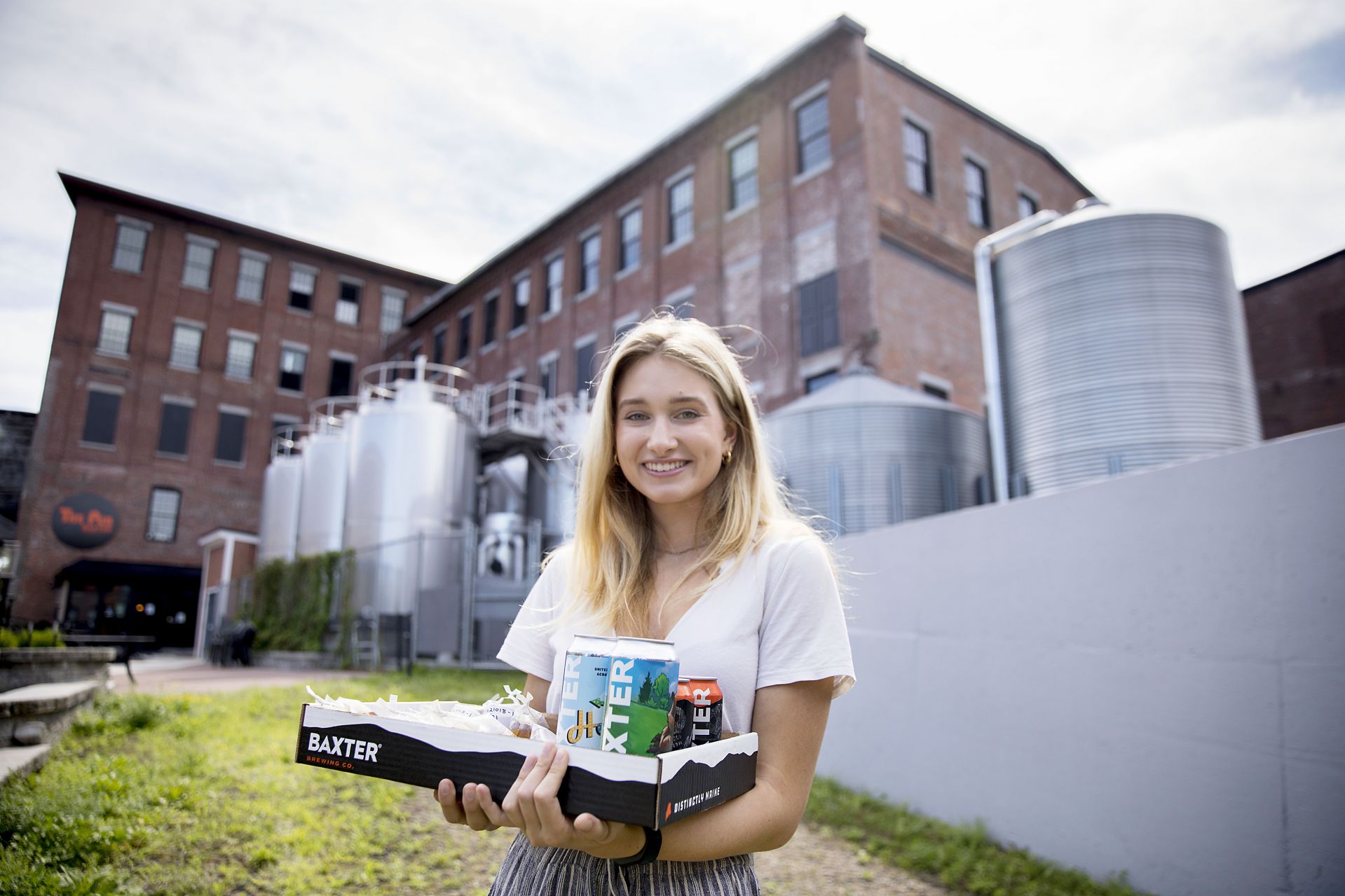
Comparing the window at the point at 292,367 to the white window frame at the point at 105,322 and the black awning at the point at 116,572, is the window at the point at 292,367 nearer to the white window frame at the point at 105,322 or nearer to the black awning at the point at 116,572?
the white window frame at the point at 105,322

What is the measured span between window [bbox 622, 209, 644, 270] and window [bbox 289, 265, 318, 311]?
55.9 ft

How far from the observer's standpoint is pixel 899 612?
5980 millimetres

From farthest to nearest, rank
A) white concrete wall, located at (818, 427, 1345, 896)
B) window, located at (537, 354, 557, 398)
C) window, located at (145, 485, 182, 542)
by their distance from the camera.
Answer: window, located at (145, 485, 182, 542)
window, located at (537, 354, 557, 398)
white concrete wall, located at (818, 427, 1345, 896)

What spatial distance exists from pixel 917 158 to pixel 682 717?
1945 cm

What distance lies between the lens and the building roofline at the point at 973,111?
17.9 meters

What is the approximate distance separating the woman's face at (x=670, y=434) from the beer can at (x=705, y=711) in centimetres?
50

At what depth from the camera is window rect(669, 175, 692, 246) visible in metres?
21.6

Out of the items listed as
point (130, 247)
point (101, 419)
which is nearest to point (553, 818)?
point (101, 419)

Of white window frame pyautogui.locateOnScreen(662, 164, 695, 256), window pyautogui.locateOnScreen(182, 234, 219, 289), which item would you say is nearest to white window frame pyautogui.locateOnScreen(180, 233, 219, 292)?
window pyautogui.locateOnScreen(182, 234, 219, 289)

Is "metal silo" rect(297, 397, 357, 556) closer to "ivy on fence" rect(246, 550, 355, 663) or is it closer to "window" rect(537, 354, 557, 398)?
"ivy on fence" rect(246, 550, 355, 663)

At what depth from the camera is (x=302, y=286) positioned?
33250 mm

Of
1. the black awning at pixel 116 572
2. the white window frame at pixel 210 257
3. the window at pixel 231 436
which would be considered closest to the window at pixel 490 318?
the window at pixel 231 436

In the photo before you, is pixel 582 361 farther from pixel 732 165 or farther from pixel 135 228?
pixel 135 228

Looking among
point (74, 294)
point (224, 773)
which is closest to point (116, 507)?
point (74, 294)
